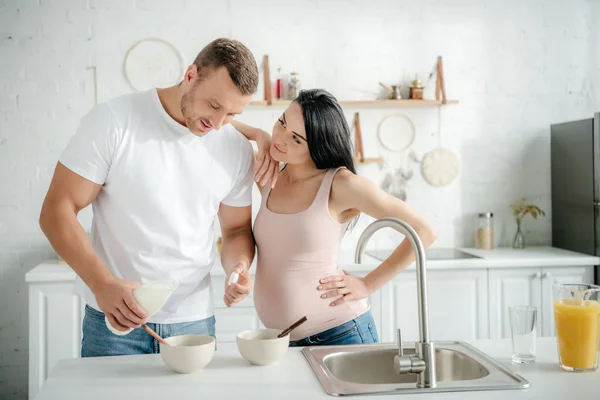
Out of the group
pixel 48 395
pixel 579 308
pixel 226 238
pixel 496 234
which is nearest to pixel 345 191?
pixel 226 238

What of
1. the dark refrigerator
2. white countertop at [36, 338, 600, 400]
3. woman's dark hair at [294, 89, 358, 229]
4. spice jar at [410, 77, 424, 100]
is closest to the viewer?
white countertop at [36, 338, 600, 400]

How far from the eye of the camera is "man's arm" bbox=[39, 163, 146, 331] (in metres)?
1.71

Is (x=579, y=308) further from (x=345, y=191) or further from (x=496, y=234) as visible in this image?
(x=496, y=234)

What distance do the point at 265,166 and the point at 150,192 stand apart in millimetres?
399

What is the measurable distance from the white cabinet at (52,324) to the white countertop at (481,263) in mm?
52

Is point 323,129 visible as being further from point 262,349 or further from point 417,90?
point 417,90

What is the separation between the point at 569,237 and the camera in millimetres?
4051

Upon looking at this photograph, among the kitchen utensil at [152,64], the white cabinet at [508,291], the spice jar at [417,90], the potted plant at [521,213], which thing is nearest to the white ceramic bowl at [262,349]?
the white cabinet at [508,291]

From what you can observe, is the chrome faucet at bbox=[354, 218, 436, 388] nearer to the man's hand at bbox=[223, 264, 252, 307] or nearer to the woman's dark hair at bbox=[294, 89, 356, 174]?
the man's hand at bbox=[223, 264, 252, 307]

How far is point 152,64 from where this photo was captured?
3871mm

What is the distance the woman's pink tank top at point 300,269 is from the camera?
2.04 metres

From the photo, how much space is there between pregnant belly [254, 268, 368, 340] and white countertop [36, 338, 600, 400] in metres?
0.27

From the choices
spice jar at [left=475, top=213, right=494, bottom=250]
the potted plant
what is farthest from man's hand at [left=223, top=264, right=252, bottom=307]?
the potted plant

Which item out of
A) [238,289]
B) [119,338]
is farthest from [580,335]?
[119,338]
